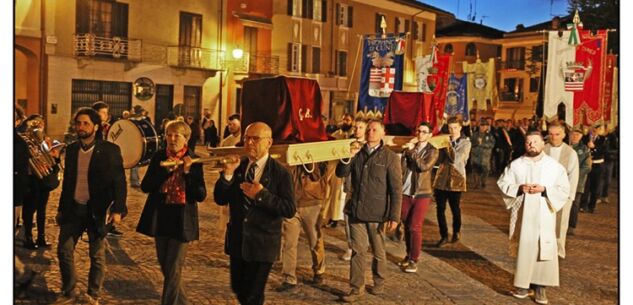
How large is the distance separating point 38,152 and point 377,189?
332 cm

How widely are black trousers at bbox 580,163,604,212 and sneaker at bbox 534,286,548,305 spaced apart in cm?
748

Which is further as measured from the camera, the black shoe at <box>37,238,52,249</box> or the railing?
the railing

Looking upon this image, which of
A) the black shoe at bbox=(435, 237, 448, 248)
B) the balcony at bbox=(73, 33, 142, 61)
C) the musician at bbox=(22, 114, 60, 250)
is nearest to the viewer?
the musician at bbox=(22, 114, 60, 250)

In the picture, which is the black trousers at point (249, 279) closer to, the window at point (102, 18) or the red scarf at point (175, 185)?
the red scarf at point (175, 185)

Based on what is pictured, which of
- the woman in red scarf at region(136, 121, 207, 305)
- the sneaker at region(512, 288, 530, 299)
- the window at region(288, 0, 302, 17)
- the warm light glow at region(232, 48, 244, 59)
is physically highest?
the window at region(288, 0, 302, 17)

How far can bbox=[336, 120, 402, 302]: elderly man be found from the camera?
21.4 feet

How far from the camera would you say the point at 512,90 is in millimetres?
53500

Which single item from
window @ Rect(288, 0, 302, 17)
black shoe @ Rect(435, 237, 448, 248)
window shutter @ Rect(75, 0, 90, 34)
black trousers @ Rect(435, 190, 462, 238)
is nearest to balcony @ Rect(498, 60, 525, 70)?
window @ Rect(288, 0, 302, 17)

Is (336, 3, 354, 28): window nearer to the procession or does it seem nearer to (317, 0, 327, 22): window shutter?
(317, 0, 327, 22): window shutter

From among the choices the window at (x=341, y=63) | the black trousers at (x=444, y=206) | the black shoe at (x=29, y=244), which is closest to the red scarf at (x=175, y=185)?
the black shoe at (x=29, y=244)

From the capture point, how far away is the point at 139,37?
55.4 feet

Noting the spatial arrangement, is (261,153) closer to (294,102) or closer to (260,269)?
(260,269)

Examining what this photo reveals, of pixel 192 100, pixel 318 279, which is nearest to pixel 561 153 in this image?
pixel 318 279

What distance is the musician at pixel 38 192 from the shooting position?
278 inches
